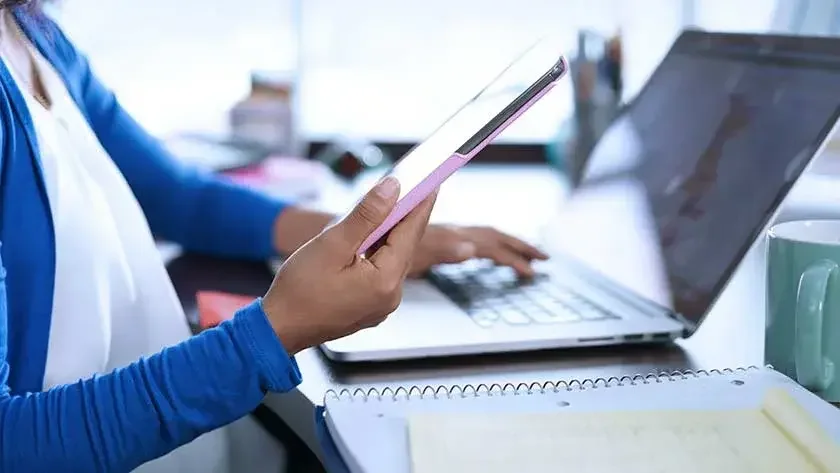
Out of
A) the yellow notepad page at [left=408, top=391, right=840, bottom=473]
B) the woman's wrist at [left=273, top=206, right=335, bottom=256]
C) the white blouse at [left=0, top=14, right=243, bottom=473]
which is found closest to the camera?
the yellow notepad page at [left=408, top=391, right=840, bottom=473]

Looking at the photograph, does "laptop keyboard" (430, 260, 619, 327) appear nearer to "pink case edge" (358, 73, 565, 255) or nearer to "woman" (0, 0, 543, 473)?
"woman" (0, 0, 543, 473)

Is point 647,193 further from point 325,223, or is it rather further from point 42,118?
point 42,118

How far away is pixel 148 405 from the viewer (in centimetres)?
60

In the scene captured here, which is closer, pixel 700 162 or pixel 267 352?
Result: pixel 267 352

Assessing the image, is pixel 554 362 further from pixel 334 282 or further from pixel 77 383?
pixel 77 383

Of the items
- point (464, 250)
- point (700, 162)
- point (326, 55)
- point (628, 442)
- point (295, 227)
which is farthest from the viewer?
point (326, 55)

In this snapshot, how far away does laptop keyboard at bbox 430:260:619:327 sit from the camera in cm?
79

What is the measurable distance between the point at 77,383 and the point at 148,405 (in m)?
0.06

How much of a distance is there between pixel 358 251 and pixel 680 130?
0.38 metres

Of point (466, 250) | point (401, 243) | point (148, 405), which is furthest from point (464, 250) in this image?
point (148, 405)

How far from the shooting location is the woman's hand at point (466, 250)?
0.93m

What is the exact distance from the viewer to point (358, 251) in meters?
0.63

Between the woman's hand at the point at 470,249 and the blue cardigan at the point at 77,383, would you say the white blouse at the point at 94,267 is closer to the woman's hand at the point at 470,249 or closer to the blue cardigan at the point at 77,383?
the blue cardigan at the point at 77,383

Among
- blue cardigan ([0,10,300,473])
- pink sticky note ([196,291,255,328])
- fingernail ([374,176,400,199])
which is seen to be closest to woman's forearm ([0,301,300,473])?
blue cardigan ([0,10,300,473])
